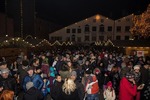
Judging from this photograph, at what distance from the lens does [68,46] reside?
4047 cm

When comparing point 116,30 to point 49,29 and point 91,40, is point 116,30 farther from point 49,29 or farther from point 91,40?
point 49,29

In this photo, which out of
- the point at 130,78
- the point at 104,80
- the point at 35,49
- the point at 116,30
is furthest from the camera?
the point at 116,30

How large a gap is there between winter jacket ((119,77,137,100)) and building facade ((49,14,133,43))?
46360mm

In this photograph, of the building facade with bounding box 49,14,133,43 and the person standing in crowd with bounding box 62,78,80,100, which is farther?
the building facade with bounding box 49,14,133,43

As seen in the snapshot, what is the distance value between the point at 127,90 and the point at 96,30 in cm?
4733

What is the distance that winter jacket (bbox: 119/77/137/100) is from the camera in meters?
7.24

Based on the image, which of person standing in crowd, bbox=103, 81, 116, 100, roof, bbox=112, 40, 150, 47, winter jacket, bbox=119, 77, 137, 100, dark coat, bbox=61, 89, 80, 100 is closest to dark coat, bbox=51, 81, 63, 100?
dark coat, bbox=61, 89, 80, 100

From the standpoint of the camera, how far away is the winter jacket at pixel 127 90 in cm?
724

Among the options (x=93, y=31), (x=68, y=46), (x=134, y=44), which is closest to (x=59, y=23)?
(x=93, y=31)

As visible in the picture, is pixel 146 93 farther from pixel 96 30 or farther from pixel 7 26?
pixel 96 30

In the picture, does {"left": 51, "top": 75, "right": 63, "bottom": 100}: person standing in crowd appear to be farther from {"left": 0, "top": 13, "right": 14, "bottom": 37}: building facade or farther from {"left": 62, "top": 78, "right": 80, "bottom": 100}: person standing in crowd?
{"left": 0, "top": 13, "right": 14, "bottom": 37}: building facade

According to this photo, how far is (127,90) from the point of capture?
731cm

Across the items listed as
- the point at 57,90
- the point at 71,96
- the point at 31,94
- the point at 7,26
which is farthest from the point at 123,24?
the point at 31,94

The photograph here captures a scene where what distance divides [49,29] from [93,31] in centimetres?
1510
